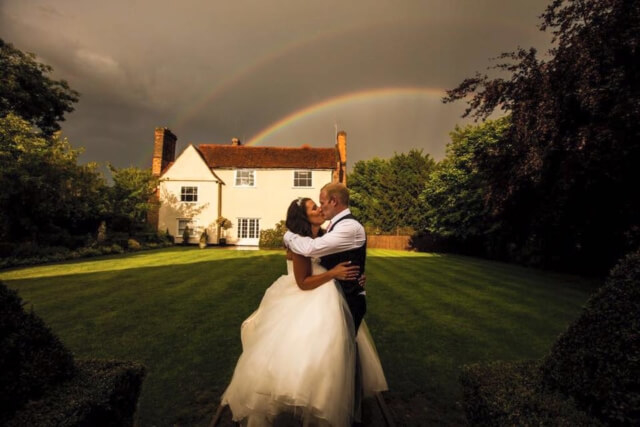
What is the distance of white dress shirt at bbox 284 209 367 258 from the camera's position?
3.55 metres

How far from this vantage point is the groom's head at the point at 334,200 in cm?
394

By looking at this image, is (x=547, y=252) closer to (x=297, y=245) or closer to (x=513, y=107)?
(x=513, y=107)

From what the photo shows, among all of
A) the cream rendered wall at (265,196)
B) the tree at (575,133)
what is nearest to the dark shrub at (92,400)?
the tree at (575,133)

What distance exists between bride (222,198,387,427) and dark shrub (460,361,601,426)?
3.82ft

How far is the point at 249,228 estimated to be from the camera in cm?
3484

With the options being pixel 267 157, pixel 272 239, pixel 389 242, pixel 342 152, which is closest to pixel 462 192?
pixel 389 242

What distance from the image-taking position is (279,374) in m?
3.25

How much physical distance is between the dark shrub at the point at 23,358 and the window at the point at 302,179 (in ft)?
106

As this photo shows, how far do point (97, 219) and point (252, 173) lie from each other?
14.2m

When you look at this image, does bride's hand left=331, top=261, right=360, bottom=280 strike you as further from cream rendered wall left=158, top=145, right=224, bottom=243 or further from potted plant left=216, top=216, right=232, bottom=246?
cream rendered wall left=158, top=145, right=224, bottom=243

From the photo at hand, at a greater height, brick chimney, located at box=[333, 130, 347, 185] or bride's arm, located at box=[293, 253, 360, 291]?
brick chimney, located at box=[333, 130, 347, 185]

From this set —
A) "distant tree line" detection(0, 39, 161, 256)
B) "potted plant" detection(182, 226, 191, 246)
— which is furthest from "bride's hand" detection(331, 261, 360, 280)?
"potted plant" detection(182, 226, 191, 246)

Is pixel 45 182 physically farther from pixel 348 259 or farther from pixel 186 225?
pixel 348 259

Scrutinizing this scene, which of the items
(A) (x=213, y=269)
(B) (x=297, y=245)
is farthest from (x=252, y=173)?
(B) (x=297, y=245)
